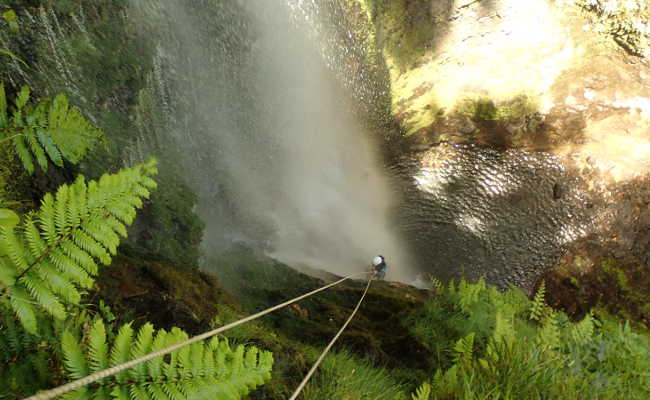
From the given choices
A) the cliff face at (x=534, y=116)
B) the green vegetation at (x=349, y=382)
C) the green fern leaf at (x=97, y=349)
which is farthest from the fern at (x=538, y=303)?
the green fern leaf at (x=97, y=349)

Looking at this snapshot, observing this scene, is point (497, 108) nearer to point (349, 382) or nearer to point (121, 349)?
point (349, 382)

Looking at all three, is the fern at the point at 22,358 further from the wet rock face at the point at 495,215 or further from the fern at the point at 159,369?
the wet rock face at the point at 495,215

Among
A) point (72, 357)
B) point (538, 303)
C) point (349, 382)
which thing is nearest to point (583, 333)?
point (538, 303)

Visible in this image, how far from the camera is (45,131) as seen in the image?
1602 mm

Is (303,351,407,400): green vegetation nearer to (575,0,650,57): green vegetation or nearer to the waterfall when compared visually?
the waterfall

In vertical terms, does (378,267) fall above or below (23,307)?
below

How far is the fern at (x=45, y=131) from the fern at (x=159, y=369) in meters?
0.94

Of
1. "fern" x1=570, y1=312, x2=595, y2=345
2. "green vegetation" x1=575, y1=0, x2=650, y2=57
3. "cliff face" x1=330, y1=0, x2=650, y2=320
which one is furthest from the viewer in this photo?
"cliff face" x1=330, y1=0, x2=650, y2=320

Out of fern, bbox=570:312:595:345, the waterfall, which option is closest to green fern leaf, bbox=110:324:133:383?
fern, bbox=570:312:595:345

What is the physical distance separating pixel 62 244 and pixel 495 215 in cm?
893

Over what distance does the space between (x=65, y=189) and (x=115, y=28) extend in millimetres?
2751

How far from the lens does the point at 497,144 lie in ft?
28.6

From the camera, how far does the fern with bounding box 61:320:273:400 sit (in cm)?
88

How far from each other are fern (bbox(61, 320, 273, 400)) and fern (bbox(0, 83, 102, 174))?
943mm
